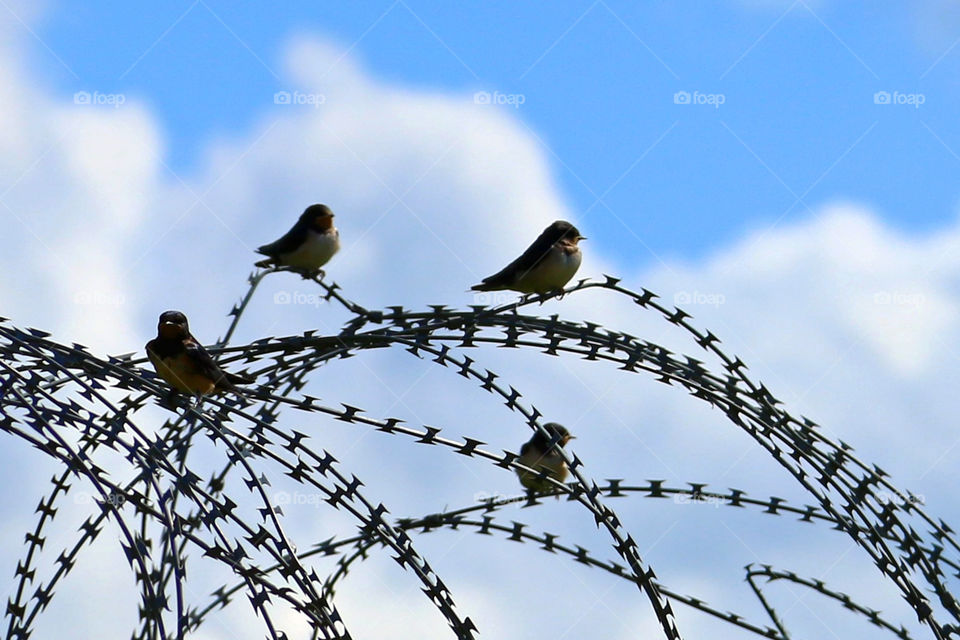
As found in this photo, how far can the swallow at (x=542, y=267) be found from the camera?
24.5 ft

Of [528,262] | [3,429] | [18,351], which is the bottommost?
[3,429]

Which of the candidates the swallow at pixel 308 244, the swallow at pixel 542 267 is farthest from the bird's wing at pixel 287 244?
the swallow at pixel 542 267

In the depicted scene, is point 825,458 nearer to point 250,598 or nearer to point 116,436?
point 250,598

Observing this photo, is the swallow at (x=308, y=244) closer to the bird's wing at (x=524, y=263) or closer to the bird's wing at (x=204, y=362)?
the bird's wing at (x=524, y=263)

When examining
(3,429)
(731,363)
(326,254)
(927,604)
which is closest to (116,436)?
(3,429)

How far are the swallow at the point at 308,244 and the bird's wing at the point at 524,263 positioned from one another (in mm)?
1432

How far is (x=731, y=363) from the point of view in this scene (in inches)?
225

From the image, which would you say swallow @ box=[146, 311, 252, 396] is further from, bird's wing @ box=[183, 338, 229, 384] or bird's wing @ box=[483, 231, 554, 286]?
bird's wing @ box=[483, 231, 554, 286]

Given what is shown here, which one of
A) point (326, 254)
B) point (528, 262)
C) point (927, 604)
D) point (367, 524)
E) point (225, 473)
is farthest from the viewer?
point (326, 254)

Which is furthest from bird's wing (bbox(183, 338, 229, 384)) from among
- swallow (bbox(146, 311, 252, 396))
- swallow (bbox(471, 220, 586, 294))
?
swallow (bbox(471, 220, 586, 294))

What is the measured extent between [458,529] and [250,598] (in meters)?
1.98

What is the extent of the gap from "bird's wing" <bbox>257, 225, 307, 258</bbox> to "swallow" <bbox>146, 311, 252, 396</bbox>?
8.81 feet

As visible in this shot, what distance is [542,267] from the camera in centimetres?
745

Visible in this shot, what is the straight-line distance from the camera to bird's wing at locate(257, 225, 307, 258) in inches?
326
